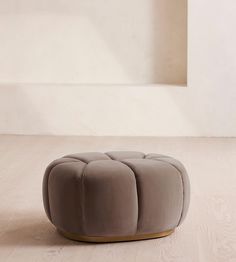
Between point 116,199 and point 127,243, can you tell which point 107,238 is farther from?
point 116,199

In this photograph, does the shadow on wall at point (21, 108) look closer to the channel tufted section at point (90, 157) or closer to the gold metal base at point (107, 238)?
the channel tufted section at point (90, 157)

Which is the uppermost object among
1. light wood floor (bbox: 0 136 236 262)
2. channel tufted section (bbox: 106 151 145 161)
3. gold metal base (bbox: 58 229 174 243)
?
channel tufted section (bbox: 106 151 145 161)

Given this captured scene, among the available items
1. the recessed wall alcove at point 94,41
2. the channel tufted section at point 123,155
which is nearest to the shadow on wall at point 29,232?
the channel tufted section at point 123,155

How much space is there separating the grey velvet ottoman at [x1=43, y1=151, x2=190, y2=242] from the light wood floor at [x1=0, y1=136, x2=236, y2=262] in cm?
8

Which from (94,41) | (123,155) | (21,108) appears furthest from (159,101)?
(123,155)

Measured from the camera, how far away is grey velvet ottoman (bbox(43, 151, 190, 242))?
11.1 ft

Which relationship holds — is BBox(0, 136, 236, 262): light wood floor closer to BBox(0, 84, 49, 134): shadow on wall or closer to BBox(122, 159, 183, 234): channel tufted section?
BBox(122, 159, 183, 234): channel tufted section

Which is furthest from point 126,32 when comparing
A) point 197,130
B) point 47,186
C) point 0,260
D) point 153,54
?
point 0,260

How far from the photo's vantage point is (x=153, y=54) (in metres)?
7.16

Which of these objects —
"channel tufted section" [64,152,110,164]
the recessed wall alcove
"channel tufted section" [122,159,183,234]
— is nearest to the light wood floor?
"channel tufted section" [122,159,183,234]

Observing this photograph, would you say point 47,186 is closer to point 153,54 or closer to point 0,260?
point 0,260

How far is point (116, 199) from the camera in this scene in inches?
133

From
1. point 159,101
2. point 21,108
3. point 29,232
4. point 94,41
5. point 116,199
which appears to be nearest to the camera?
point 116,199

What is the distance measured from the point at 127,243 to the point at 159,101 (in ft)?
11.3
